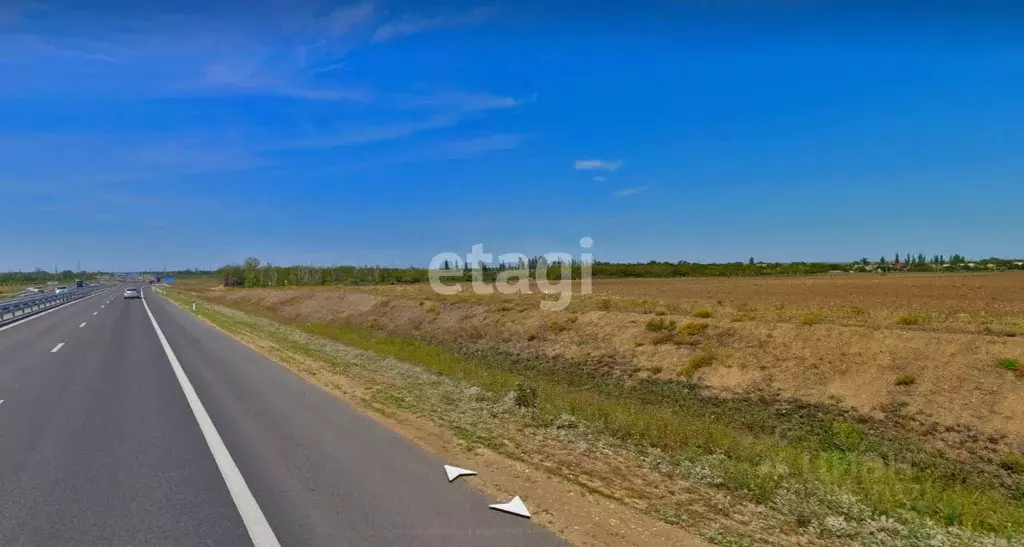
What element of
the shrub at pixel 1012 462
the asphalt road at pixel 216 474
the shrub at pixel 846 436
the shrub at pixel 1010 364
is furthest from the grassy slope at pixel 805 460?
the asphalt road at pixel 216 474

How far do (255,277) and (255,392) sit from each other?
127321mm

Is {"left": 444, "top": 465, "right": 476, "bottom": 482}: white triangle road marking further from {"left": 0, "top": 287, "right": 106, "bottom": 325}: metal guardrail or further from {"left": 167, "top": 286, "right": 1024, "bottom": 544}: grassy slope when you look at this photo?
{"left": 0, "top": 287, "right": 106, "bottom": 325}: metal guardrail

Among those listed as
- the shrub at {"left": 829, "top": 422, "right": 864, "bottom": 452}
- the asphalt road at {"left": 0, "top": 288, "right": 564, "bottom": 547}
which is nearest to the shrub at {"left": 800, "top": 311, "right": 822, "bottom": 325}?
the shrub at {"left": 829, "top": 422, "right": 864, "bottom": 452}

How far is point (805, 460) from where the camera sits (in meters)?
9.78

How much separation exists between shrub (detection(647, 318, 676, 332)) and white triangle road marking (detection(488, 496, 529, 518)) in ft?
58.6

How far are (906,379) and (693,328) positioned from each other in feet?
26.0

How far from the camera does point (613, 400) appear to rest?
662 inches

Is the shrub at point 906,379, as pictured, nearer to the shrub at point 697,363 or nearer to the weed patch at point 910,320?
the shrub at point 697,363

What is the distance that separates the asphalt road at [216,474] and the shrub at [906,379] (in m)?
12.1

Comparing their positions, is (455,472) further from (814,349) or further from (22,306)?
(22,306)

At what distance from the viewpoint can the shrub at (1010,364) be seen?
13.5 metres

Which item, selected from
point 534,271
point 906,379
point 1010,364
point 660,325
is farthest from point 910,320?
point 534,271

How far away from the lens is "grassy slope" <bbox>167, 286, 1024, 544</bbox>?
6773 millimetres

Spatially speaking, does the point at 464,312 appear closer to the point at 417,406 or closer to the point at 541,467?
the point at 417,406
